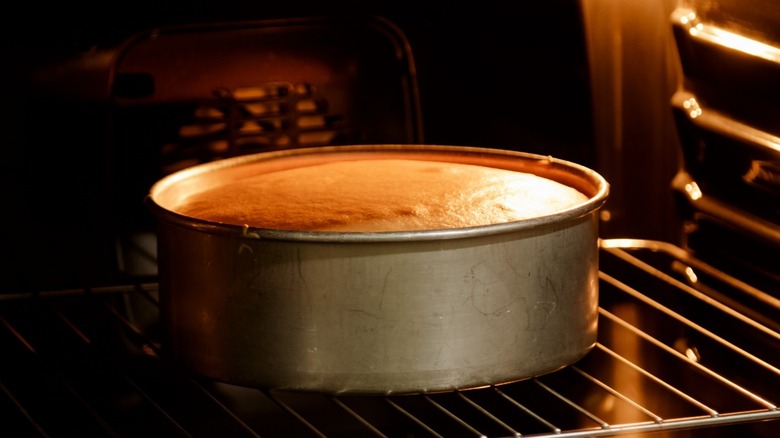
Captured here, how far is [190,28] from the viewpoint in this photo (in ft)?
4.26

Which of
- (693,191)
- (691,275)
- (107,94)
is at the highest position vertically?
(107,94)

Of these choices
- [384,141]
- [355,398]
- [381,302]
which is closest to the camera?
[381,302]

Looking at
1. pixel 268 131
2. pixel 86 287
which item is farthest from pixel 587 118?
pixel 86 287

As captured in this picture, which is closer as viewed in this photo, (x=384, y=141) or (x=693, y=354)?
(x=693, y=354)

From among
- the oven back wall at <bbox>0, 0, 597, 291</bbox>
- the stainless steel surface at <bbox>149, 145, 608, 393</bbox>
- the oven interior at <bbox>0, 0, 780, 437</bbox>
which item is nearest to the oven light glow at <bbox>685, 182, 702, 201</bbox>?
the oven interior at <bbox>0, 0, 780, 437</bbox>

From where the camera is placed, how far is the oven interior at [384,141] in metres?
1.20

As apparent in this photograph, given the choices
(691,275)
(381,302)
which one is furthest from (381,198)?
(691,275)

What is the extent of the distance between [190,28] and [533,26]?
1.50ft

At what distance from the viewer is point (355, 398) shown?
123 cm

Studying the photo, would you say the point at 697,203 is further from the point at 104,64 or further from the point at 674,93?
the point at 104,64

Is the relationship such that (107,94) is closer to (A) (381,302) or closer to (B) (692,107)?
(A) (381,302)

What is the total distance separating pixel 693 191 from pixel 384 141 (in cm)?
42

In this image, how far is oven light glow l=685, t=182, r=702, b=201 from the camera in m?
1.27

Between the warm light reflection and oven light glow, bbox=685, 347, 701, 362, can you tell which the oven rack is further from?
the warm light reflection
